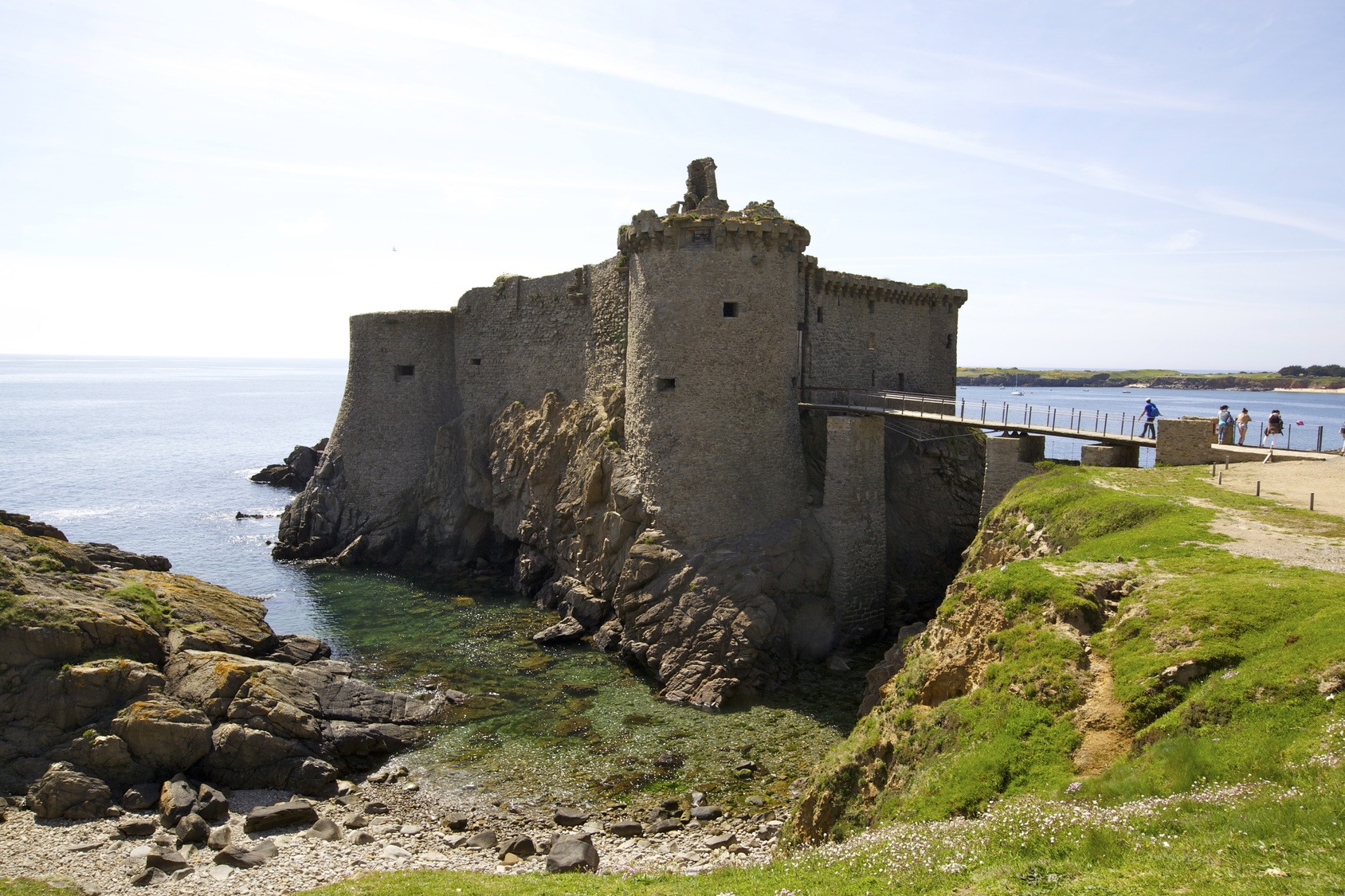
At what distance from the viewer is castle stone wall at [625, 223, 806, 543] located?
103 ft

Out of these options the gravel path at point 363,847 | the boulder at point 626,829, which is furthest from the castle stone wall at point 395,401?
the boulder at point 626,829

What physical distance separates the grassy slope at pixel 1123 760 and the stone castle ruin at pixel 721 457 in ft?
42.5

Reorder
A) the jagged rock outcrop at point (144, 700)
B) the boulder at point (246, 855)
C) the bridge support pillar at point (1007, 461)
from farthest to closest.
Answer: the bridge support pillar at point (1007, 461) → the jagged rock outcrop at point (144, 700) → the boulder at point (246, 855)

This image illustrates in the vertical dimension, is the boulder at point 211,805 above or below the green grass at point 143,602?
below

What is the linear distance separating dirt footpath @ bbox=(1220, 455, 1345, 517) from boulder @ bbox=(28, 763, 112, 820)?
2814cm

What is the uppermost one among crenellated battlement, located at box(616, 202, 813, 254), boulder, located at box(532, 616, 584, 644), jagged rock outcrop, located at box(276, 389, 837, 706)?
crenellated battlement, located at box(616, 202, 813, 254)

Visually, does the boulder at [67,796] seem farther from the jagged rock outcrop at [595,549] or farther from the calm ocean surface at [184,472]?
the jagged rock outcrop at [595,549]

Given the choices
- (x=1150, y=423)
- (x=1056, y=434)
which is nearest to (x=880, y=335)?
(x=1056, y=434)

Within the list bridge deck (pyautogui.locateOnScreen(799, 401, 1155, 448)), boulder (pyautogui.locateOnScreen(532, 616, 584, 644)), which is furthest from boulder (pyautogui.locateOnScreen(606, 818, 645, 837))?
bridge deck (pyautogui.locateOnScreen(799, 401, 1155, 448))

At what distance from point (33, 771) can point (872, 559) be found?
84.6 feet

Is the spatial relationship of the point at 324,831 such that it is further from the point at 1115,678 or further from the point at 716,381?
the point at 716,381

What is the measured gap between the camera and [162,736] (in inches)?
866

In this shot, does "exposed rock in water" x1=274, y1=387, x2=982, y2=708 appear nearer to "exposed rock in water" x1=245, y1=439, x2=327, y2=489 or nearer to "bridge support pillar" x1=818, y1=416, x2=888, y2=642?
"bridge support pillar" x1=818, y1=416, x2=888, y2=642

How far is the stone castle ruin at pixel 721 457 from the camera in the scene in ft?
98.7
